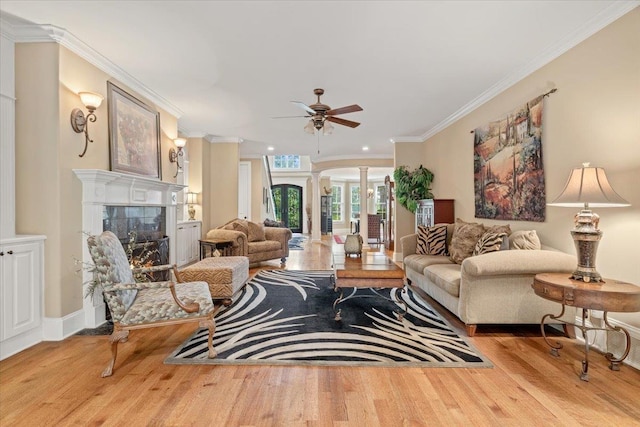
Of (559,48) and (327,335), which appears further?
(559,48)

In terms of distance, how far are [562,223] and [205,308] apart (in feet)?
10.9

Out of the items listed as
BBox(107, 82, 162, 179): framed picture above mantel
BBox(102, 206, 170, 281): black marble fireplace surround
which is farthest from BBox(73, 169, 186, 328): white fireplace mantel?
BBox(107, 82, 162, 179): framed picture above mantel

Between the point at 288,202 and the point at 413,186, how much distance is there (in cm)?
846

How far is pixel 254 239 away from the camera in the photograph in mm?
6227

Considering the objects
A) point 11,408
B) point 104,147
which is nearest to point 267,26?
point 104,147

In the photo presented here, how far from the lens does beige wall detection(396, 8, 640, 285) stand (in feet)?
7.72

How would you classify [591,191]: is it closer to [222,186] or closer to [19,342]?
[19,342]

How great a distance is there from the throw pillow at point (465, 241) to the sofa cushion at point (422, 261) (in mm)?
123

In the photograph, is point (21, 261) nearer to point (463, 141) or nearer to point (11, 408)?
point (11, 408)

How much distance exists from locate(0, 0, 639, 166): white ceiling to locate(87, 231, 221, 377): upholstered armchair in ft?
6.04

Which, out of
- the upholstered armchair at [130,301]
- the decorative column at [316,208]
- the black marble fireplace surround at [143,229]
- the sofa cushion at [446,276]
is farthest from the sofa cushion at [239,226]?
the decorative column at [316,208]

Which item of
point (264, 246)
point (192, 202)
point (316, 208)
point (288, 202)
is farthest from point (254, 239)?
point (288, 202)

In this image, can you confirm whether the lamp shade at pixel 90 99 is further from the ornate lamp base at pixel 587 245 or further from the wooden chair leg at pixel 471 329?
the ornate lamp base at pixel 587 245

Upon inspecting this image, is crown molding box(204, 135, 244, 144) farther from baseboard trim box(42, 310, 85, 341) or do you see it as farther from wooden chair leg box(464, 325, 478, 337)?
wooden chair leg box(464, 325, 478, 337)
